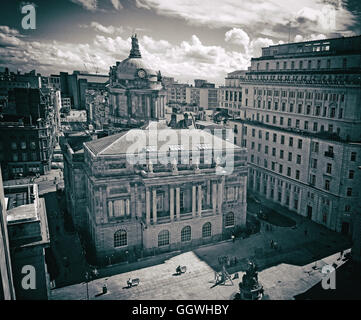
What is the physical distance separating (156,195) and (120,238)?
29.5ft

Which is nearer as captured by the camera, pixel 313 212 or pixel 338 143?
pixel 338 143

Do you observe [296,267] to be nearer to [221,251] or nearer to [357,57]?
[221,251]

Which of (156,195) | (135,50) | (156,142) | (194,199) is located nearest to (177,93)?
(135,50)

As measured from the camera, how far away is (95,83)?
19788cm

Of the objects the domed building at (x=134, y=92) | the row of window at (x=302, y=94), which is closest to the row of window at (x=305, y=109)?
the row of window at (x=302, y=94)

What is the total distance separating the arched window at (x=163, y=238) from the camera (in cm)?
5081

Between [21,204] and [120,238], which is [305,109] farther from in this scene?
[21,204]

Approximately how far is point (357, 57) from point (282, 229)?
33365 mm

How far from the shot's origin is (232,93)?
442ft

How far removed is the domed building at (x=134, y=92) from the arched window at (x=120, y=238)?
113ft

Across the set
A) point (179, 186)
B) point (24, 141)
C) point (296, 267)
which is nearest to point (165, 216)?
point (179, 186)

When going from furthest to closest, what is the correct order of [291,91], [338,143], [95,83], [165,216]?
1. [95,83]
2. [291,91]
3. [338,143]
4. [165,216]

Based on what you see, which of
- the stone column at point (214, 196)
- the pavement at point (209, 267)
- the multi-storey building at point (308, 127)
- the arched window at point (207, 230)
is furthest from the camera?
the multi-storey building at point (308, 127)

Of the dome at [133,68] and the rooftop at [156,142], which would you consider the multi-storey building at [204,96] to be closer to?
the dome at [133,68]
